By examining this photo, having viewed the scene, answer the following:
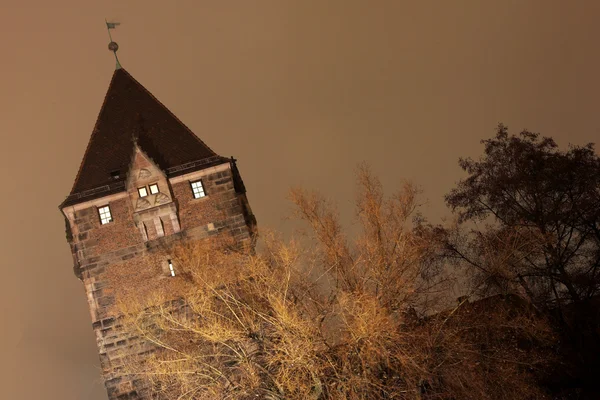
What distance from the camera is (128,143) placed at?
33812 millimetres

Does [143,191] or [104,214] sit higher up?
[143,191]

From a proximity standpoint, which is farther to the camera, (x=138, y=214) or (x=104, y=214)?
(x=104, y=214)

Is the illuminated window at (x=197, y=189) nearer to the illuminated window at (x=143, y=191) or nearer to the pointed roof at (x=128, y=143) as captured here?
the pointed roof at (x=128, y=143)

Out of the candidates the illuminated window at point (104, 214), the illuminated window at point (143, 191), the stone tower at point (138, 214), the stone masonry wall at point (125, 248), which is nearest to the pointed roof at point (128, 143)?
the stone tower at point (138, 214)

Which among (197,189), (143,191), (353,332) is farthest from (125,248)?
(353,332)

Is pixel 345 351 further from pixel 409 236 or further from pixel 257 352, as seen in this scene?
pixel 409 236

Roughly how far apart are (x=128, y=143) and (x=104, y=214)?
357 centimetres

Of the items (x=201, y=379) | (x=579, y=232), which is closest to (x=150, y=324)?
(x=201, y=379)

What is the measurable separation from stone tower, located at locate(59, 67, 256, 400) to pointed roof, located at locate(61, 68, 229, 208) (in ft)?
0.17

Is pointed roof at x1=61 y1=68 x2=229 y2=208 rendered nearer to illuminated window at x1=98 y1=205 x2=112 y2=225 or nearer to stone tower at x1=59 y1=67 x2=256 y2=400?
stone tower at x1=59 y1=67 x2=256 y2=400

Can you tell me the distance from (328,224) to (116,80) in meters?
17.2

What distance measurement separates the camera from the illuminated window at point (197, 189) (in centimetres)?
3181

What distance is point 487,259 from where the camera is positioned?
80.7 ft

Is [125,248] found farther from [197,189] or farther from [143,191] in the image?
[197,189]
